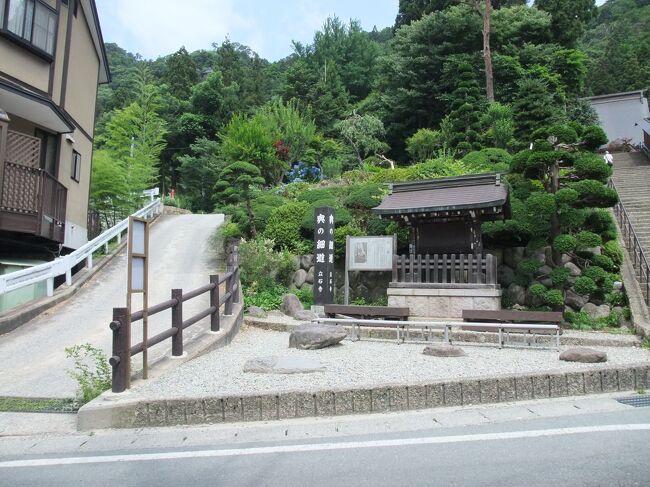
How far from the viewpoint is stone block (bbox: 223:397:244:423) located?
5.04m

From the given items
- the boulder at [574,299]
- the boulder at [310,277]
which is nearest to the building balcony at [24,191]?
the boulder at [310,277]

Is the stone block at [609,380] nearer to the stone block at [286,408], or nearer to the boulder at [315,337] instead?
the stone block at [286,408]

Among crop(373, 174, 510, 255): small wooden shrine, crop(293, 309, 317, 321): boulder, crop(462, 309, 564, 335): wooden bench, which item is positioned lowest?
crop(293, 309, 317, 321): boulder

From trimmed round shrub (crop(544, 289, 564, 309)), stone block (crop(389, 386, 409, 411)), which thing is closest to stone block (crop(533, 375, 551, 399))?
stone block (crop(389, 386, 409, 411))

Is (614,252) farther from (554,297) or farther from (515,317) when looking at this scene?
(515,317)

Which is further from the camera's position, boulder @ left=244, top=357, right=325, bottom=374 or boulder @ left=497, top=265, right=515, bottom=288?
boulder @ left=497, top=265, right=515, bottom=288

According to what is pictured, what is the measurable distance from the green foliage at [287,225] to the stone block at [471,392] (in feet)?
33.5

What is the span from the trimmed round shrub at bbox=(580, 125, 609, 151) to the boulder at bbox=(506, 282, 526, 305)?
383 cm

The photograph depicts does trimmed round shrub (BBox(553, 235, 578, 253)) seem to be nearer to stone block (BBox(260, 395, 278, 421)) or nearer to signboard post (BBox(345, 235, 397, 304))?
signboard post (BBox(345, 235, 397, 304))

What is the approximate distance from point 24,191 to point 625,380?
12669 millimetres

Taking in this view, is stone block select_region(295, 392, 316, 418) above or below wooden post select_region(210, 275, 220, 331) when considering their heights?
below

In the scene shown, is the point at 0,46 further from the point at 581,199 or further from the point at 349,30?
the point at 349,30

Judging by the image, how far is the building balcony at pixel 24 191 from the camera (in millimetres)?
11328

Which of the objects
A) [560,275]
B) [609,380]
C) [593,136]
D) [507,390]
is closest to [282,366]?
[507,390]
